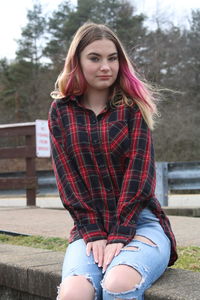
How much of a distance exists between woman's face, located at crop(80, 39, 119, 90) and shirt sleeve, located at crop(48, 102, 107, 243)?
0.90 ft

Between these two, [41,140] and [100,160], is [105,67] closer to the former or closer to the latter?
[100,160]

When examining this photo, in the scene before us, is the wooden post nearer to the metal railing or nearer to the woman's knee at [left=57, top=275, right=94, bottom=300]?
the metal railing

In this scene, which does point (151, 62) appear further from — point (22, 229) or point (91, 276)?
point (91, 276)

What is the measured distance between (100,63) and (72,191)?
2.34 ft

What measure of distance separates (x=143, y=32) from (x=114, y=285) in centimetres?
2677

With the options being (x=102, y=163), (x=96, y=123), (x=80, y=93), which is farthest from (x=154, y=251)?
(x=80, y=93)

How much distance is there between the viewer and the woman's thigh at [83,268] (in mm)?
2295

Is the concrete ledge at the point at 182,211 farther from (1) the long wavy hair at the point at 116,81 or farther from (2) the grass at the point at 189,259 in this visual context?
(1) the long wavy hair at the point at 116,81

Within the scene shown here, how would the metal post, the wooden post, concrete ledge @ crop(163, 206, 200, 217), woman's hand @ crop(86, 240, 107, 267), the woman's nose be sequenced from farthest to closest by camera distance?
the wooden post < the metal post < concrete ledge @ crop(163, 206, 200, 217) < the woman's nose < woman's hand @ crop(86, 240, 107, 267)

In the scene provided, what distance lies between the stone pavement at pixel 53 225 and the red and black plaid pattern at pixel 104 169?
1.57 meters

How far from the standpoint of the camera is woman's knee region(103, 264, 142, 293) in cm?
214

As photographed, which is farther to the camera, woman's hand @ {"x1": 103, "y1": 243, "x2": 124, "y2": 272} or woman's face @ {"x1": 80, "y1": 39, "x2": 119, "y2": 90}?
woman's face @ {"x1": 80, "y1": 39, "x2": 119, "y2": 90}

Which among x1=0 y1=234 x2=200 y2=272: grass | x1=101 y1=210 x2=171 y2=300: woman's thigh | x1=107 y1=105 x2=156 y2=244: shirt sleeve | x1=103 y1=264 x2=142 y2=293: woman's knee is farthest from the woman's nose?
x1=0 y1=234 x2=200 y2=272: grass

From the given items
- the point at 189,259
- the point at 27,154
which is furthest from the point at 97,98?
the point at 27,154
